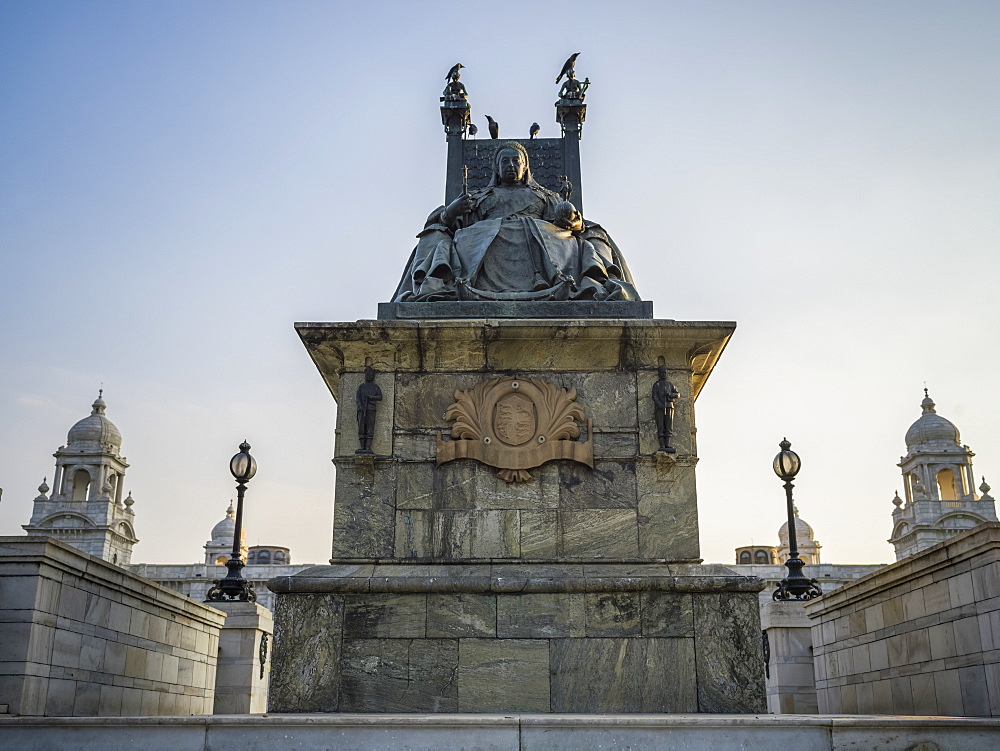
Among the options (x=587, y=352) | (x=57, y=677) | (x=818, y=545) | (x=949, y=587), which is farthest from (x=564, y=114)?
(x=818, y=545)

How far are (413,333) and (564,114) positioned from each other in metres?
6.99

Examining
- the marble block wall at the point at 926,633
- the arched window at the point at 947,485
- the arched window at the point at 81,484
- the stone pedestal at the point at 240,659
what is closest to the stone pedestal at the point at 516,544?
the marble block wall at the point at 926,633

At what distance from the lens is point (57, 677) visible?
9.71 meters

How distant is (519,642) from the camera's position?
957 centimetres

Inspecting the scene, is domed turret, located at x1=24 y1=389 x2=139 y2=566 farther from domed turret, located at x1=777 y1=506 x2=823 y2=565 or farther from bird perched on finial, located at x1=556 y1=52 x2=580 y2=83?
bird perched on finial, located at x1=556 y1=52 x2=580 y2=83

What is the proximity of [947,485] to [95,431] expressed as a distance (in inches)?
2528

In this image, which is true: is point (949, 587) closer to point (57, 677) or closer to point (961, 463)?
point (57, 677)

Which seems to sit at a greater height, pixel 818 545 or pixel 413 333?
pixel 818 545

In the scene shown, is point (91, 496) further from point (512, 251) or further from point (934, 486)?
point (512, 251)

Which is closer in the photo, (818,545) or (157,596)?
(157,596)

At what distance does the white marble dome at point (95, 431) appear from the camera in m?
79.6

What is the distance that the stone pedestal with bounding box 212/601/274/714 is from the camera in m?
17.8

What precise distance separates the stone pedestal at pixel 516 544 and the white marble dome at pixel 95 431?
74.0 meters

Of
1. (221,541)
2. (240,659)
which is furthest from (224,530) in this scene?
(240,659)
